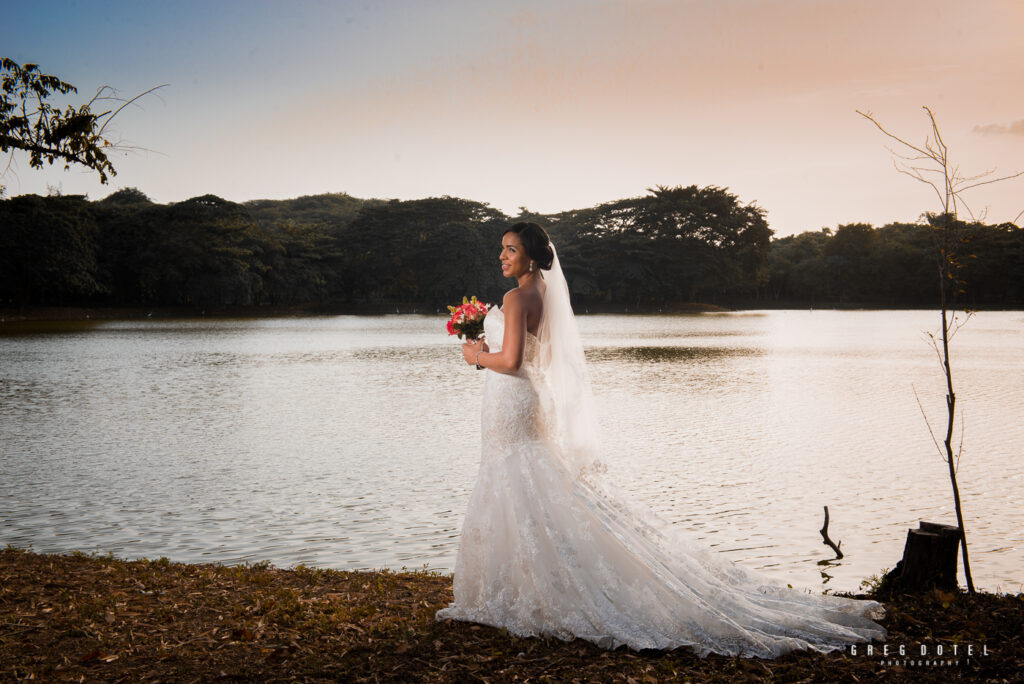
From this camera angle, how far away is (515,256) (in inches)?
167

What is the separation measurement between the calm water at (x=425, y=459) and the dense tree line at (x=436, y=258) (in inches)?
1605

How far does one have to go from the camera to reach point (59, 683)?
3.60 meters

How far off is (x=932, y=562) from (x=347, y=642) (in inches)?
131

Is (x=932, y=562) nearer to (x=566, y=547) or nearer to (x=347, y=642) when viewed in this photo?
(x=566, y=547)

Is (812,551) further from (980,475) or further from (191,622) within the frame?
(191,622)

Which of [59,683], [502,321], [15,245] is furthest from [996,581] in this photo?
[15,245]

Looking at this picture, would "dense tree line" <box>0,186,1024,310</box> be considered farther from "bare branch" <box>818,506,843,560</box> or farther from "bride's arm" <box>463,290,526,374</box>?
"bride's arm" <box>463,290,526,374</box>

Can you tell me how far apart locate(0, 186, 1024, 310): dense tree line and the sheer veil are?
5462 centimetres

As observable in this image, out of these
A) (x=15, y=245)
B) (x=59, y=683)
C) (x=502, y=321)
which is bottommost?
(x=59, y=683)

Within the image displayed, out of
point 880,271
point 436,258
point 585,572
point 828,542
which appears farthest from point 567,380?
point 880,271

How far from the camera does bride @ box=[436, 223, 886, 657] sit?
3.85 m

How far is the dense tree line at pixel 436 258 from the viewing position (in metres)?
58.8

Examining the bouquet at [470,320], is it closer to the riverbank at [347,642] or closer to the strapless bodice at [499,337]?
the strapless bodice at [499,337]

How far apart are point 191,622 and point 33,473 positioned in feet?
22.7
